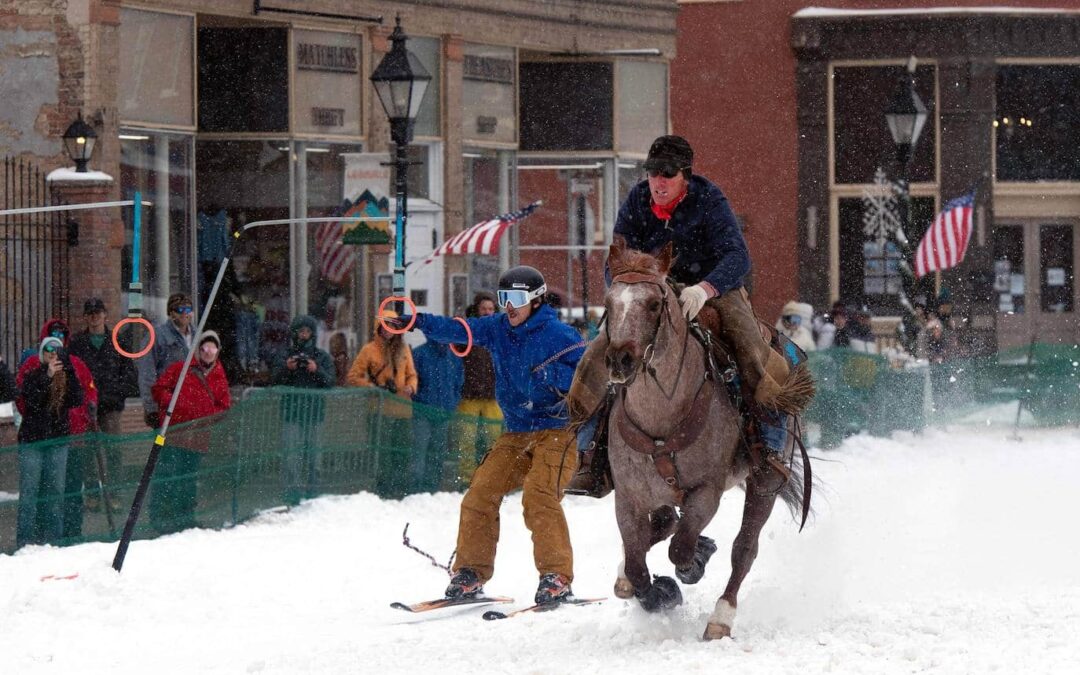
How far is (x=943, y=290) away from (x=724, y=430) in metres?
23.9

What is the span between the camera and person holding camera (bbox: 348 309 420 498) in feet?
50.3

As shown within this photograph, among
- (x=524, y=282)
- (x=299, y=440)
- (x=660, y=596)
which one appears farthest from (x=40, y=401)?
(x=660, y=596)

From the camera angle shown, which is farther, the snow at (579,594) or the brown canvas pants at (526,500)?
the brown canvas pants at (526,500)

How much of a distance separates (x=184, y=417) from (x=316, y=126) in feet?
28.0

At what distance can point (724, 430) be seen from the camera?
28.7 ft

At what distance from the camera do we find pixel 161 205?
67.8 feet

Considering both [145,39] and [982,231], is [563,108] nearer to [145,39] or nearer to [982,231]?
[145,39]

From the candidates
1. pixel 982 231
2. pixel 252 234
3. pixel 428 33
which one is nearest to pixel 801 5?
pixel 982 231

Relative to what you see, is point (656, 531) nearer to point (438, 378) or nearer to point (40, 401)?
point (40, 401)

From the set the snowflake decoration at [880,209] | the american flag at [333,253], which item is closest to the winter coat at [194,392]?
the american flag at [333,253]

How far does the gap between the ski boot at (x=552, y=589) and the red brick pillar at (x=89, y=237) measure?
29.6 feet

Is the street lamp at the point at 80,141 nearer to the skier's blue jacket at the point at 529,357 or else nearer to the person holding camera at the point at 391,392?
the person holding camera at the point at 391,392

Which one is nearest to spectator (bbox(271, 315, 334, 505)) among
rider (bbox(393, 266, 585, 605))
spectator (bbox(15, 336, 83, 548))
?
spectator (bbox(15, 336, 83, 548))

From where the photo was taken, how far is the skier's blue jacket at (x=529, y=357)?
1023cm
